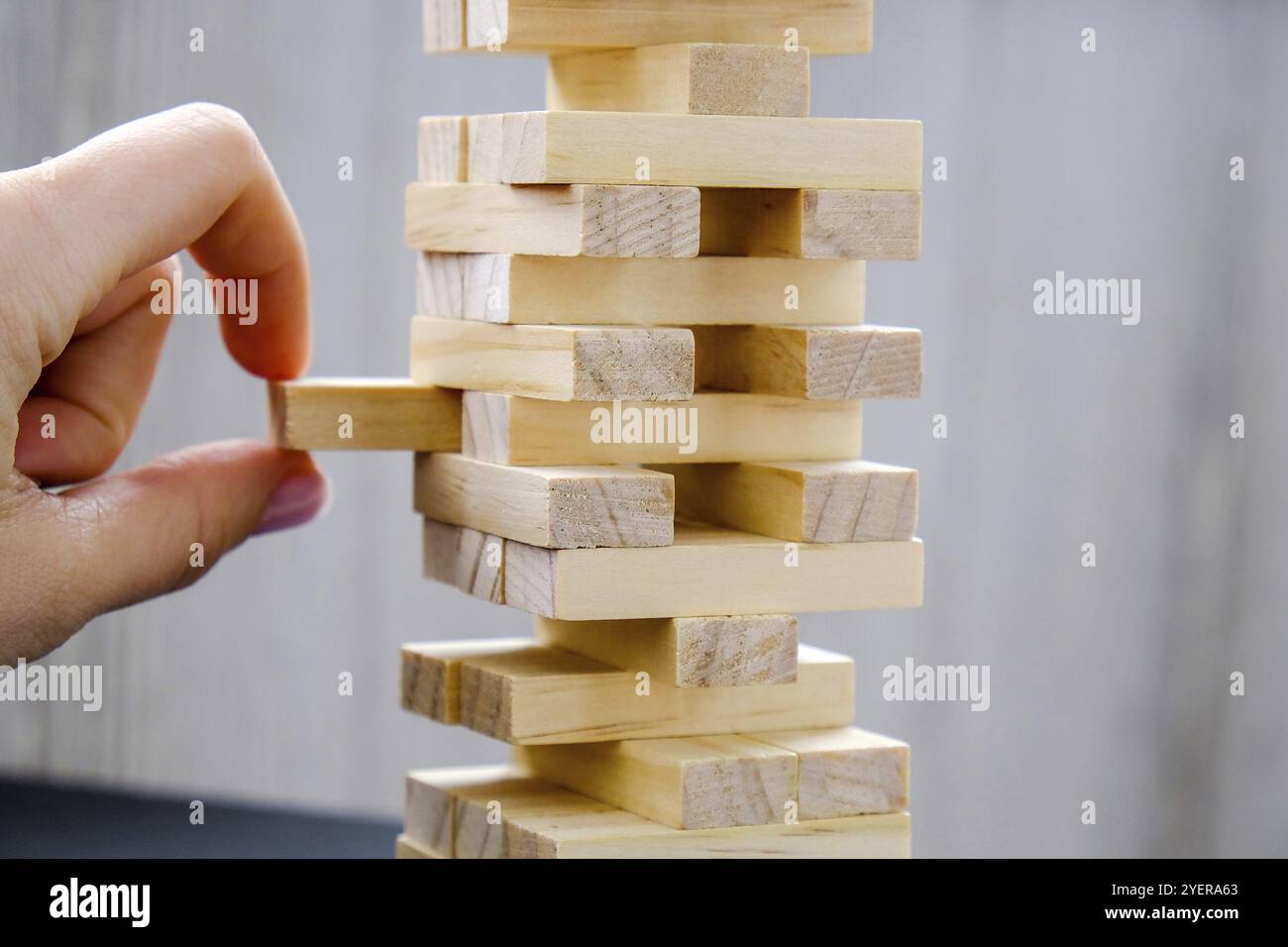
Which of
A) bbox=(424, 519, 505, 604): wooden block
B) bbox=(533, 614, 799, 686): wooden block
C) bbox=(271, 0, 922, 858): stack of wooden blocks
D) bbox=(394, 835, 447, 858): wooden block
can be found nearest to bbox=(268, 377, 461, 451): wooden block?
bbox=(271, 0, 922, 858): stack of wooden blocks

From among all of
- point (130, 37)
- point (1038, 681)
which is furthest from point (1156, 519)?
point (130, 37)

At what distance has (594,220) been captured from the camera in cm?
170

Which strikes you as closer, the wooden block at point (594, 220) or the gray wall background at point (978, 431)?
the wooden block at point (594, 220)

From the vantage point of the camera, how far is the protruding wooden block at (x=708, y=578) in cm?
171

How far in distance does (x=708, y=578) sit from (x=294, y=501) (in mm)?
636

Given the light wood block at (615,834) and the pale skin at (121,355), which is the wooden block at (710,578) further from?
the pale skin at (121,355)

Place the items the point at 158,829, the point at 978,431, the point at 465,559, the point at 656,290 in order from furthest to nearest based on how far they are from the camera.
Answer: the point at 978,431
the point at 158,829
the point at 465,559
the point at 656,290

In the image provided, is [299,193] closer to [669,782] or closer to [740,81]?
[740,81]

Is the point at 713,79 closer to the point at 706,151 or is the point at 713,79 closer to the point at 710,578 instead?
the point at 706,151

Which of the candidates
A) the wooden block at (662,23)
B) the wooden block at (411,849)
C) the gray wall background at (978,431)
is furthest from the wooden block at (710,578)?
the gray wall background at (978,431)

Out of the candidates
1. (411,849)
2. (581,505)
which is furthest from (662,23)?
(411,849)

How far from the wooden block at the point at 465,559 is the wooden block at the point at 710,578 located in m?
0.02

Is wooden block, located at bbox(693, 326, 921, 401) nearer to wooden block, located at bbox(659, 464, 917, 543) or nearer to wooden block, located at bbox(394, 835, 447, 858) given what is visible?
wooden block, located at bbox(659, 464, 917, 543)

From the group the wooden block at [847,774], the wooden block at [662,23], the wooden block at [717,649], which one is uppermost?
the wooden block at [662,23]
